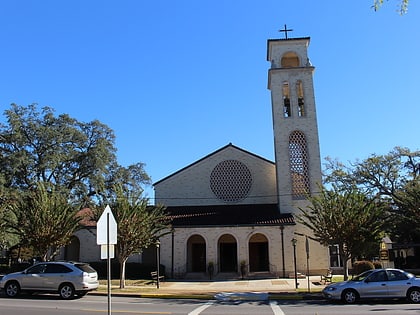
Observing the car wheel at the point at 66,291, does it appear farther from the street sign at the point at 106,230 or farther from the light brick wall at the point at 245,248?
the light brick wall at the point at 245,248

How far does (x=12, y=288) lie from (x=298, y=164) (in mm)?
23046

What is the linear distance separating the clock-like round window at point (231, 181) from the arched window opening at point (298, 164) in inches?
155

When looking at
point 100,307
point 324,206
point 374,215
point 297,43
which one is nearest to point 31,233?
point 100,307

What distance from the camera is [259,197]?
116 feet

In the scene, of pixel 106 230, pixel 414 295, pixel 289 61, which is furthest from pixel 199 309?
pixel 289 61

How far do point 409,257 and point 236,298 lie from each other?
25.6 m

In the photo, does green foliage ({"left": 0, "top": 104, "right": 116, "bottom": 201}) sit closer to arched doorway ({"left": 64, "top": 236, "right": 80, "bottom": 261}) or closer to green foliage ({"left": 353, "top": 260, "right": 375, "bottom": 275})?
arched doorway ({"left": 64, "top": 236, "right": 80, "bottom": 261})

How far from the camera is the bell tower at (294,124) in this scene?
33.5 meters

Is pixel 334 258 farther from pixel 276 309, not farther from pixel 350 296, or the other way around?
pixel 276 309

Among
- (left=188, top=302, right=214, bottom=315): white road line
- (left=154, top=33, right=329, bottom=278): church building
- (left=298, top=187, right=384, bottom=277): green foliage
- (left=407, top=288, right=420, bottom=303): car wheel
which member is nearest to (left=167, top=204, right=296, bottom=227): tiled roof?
(left=154, top=33, right=329, bottom=278): church building

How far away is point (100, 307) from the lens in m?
14.8

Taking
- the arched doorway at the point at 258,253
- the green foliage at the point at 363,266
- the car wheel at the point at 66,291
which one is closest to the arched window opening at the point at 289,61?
the arched doorway at the point at 258,253

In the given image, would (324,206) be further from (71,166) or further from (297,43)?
(71,166)

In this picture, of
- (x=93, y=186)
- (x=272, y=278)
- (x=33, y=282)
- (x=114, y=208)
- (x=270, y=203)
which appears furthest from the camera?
(x=93, y=186)
